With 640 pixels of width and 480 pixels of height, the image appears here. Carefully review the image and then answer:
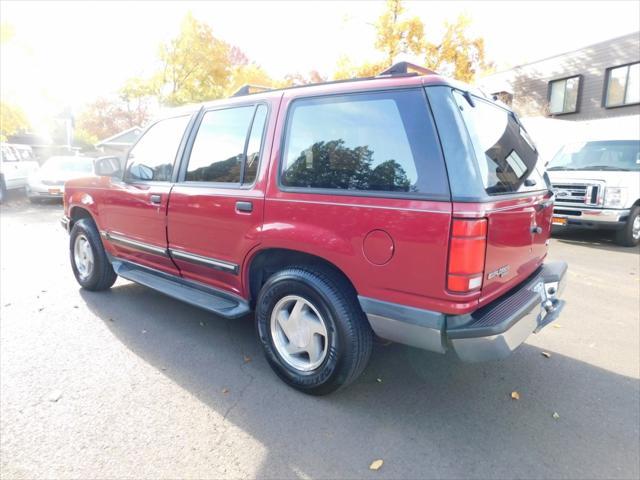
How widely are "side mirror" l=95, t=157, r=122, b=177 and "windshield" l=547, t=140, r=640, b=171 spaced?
8.66 meters

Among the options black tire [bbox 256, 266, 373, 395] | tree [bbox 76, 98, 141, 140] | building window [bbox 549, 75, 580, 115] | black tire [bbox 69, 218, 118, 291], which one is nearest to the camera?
black tire [bbox 256, 266, 373, 395]

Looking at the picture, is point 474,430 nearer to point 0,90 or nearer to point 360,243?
point 360,243

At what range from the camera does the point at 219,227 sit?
318 cm

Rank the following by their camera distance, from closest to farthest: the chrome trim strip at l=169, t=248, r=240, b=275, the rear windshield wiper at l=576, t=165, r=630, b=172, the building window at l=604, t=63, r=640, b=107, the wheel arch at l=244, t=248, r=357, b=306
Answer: the wheel arch at l=244, t=248, r=357, b=306
the chrome trim strip at l=169, t=248, r=240, b=275
the rear windshield wiper at l=576, t=165, r=630, b=172
the building window at l=604, t=63, r=640, b=107

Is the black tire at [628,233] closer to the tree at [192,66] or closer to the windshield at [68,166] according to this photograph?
the windshield at [68,166]

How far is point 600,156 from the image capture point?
8.91 meters

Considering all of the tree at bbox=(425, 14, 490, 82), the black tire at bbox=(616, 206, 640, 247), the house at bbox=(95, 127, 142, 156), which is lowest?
the black tire at bbox=(616, 206, 640, 247)

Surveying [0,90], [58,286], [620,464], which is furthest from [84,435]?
[0,90]

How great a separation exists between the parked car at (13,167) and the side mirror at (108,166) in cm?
1259

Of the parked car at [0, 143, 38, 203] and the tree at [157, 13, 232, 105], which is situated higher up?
the tree at [157, 13, 232, 105]

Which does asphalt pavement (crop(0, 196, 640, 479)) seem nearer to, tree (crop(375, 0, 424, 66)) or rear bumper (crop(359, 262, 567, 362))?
rear bumper (crop(359, 262, 567, 362))

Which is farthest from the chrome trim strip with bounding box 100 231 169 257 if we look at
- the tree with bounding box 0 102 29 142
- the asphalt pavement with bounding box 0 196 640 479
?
the tree with bounding box 0 102 29 142

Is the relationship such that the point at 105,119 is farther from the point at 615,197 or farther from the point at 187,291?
the point at 187,291

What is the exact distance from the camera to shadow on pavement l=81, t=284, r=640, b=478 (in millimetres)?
2252
